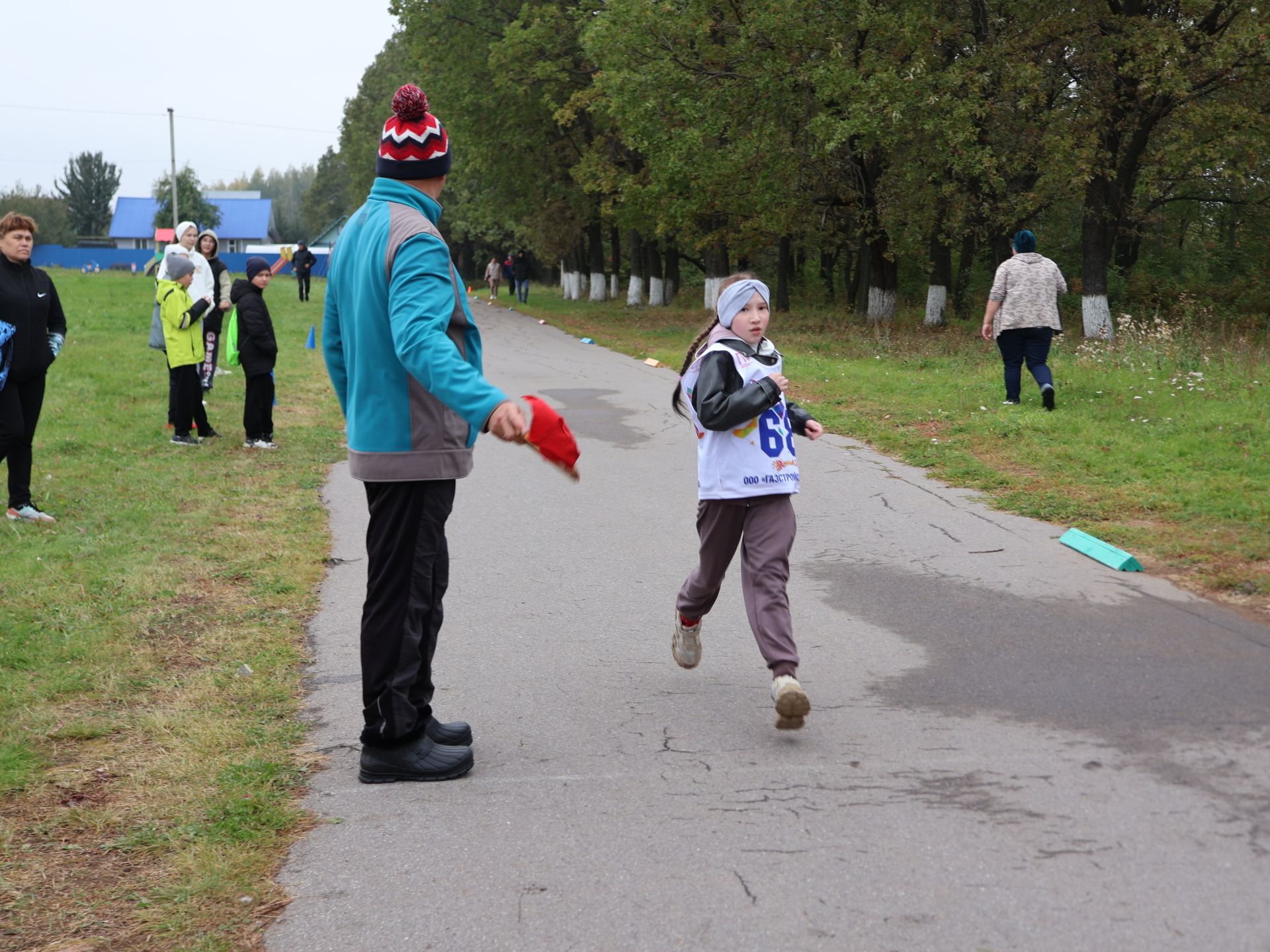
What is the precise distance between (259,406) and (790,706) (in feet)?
27.5

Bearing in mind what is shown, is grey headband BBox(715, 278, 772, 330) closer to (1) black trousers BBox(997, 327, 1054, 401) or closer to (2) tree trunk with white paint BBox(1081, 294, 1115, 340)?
(1) black trousers BBox(997, 327, 1054, 401)

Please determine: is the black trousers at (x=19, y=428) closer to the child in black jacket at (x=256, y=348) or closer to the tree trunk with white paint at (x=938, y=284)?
the child in black jacket at (x=256, y=348)

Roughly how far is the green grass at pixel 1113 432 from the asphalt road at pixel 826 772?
2.96ft

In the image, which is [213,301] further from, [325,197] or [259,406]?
[325,197]

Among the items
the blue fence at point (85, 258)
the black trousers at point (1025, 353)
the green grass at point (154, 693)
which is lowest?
the green grass at point (154, 693)

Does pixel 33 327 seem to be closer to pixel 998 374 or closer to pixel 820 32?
pixel 998 374

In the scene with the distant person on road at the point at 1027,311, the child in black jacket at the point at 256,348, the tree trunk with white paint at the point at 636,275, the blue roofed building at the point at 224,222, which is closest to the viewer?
the child in black jacket at the point at 256,348

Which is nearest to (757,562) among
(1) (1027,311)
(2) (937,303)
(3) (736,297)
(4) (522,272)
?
(3) (736,297)

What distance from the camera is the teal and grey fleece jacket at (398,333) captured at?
12.0 feet

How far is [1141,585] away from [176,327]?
27.9 ft

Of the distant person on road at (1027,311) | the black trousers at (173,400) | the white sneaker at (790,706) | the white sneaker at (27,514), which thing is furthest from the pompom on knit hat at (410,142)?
the distant person on road at (1027,311)

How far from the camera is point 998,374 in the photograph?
49.0ft

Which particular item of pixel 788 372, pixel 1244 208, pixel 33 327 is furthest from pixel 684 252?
pixel 33 327

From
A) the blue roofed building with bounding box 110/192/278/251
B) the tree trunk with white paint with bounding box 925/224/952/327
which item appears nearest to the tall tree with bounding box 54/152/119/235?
the blue roofed building with bounding box 110/192/278/251
